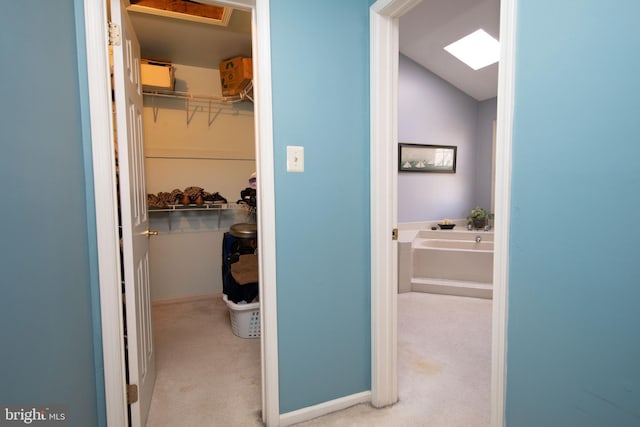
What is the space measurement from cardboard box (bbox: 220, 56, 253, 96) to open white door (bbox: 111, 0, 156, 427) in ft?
3.63

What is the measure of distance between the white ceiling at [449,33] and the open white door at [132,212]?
205cm

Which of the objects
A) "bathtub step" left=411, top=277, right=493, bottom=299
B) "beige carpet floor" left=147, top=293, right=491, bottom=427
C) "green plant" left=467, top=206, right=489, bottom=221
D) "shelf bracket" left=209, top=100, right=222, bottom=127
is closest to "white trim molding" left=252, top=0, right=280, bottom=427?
"beige carpet floor" left=147, top=293, right=491, bottom=427

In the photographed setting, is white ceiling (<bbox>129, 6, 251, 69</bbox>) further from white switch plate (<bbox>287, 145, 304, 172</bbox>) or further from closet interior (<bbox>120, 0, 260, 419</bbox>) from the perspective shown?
white switch plate (<bbox>287, 145, 304, 172</bbox>)

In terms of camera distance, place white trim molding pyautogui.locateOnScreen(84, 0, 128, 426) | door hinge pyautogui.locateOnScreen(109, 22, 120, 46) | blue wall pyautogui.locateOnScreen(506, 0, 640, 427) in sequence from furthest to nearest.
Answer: door hinge pyautogui.locateOnScreen(109, 22, 120, 46) < white trim molding pyautogui.locateOnScreen(84, 0, 128, 426) < blue wall pyautogui.locateOnScreen(506, 0, 640, 427)

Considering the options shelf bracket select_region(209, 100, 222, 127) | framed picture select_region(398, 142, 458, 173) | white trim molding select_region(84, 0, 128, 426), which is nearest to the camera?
white trim molding select_region(84, 0, 128, 426)

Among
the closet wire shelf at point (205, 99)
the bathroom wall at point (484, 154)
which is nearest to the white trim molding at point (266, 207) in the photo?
the closet wire shelf at point (205, 99)

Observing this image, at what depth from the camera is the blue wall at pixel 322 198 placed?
5.10 feet

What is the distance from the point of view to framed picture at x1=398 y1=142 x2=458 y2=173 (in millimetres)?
4370

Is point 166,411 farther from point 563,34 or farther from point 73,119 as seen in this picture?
point 563,34

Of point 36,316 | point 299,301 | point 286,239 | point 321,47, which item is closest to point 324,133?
point 321,47

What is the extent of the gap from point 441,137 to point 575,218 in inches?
160

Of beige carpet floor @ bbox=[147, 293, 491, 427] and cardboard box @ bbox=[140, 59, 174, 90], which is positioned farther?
cardboard box @ bbox=[140, 59, 174, 90]

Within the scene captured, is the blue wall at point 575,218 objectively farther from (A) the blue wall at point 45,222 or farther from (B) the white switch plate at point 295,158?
(A) the blue wall at point 45,222

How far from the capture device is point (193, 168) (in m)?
3.35
